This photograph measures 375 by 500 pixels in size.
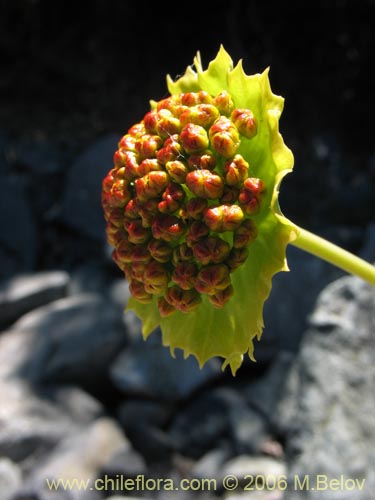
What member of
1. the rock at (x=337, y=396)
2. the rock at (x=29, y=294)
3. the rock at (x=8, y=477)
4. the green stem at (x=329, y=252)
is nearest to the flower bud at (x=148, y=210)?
the green stem at (x=329, y=252)

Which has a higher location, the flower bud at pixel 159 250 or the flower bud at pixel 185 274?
the flower bud at pixel 159 250

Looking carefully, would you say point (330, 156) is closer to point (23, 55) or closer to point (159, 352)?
point (159, 352)

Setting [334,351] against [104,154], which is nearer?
[334,351]

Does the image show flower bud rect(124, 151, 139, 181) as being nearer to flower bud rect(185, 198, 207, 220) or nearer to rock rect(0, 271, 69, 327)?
flower bud rect(185, 198, 207, 220)

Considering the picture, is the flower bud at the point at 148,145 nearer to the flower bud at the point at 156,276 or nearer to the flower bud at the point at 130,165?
the flower bud at the point at 130,165

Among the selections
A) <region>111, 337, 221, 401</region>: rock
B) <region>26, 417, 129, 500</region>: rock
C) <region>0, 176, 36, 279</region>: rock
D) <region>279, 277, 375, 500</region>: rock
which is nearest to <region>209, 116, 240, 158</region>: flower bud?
<region>279, 277, 375, 500</region>: rock

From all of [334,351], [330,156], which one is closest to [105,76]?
[330,156]

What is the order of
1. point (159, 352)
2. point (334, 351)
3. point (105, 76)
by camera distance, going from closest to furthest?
point (334, 351) < point (159, 352) < point (105, 76)

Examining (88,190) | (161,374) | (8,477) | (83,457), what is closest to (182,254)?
(83,457)
